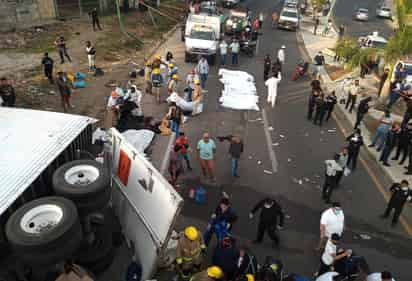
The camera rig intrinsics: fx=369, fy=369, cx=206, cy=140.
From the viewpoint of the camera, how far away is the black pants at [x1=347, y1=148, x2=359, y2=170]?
1099cm

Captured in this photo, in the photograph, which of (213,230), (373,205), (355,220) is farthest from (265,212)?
(373,205)

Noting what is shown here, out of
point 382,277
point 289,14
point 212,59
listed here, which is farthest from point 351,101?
point 289,14

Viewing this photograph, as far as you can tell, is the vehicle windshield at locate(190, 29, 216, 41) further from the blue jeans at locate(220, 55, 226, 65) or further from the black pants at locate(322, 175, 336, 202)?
the black pants at locate(322, 175, 336, 202)

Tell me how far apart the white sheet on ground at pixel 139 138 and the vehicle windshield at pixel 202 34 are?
1042cm

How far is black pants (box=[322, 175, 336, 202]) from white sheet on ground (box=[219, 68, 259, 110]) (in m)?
6.39

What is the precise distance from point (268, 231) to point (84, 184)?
399 centimetres

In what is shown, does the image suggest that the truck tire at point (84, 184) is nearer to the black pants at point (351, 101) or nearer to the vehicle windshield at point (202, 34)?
the black pants at point (351, 101)

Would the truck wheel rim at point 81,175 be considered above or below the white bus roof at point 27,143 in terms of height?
below

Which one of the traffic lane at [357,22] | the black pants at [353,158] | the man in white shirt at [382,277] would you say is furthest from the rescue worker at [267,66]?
the traffic lane at [357,22]

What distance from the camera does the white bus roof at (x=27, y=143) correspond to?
240 inches

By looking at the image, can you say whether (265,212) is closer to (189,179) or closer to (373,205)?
(189,179)

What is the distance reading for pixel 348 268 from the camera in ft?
22.2

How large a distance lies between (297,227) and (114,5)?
27.0m

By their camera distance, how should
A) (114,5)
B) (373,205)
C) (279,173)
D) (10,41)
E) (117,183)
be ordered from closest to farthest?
(117,183) < (373,205) < (279,173) < (10,41) < (114,5)
